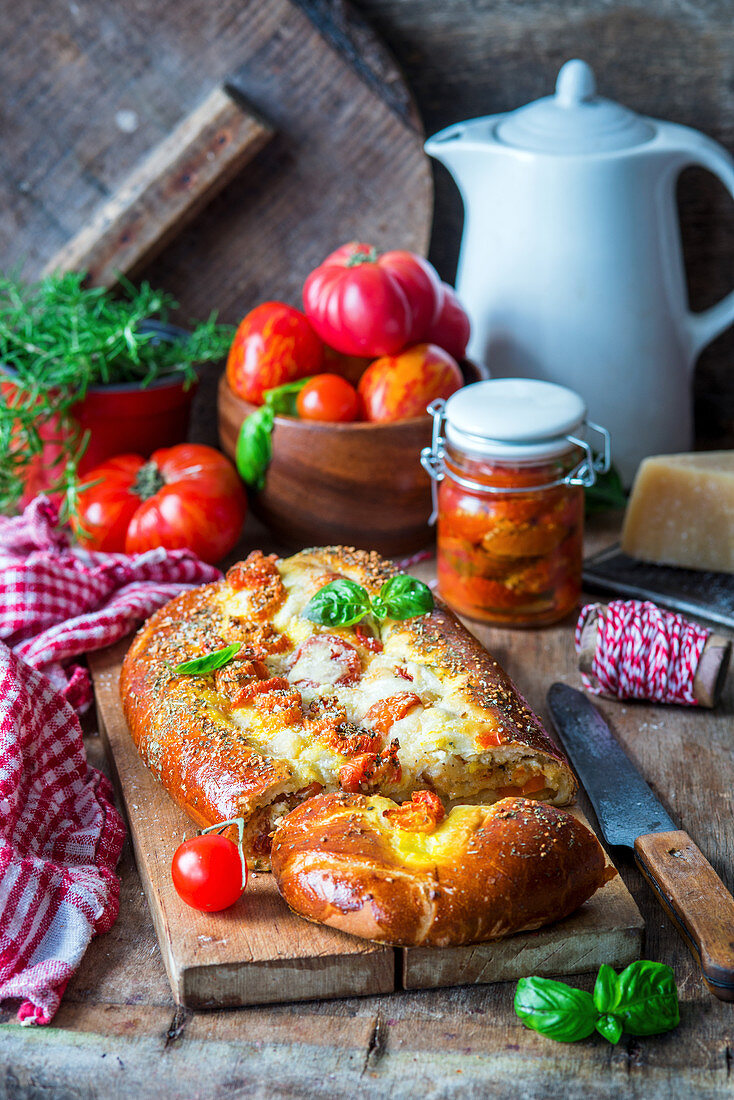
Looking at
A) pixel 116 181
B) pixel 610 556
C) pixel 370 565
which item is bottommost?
pixel 610 556

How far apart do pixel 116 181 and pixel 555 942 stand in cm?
209

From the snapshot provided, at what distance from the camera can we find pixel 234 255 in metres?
2.68

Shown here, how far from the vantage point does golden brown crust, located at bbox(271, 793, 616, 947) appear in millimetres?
1188

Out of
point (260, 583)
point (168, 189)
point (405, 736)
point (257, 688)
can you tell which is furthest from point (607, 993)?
point (168, 189)

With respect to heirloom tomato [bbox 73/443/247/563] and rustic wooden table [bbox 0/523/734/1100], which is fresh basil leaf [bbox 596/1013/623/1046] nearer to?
rustic wooden table [bbox 0/523/734/1100]

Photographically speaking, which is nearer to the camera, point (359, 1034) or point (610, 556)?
point (359, 1034)

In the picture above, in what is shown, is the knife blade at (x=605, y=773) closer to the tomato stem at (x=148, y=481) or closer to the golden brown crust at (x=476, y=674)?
the golden brown crust at (x=476, y=674)

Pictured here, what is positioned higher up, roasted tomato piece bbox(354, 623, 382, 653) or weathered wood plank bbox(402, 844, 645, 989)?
roasted tomato piece bbox(354, 623, 382, 653)

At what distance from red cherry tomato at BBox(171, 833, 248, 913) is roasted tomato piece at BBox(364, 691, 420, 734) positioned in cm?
26

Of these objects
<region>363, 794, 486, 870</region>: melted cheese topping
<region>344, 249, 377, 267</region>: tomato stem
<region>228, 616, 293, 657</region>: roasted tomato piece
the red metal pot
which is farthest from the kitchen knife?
the red metal pot

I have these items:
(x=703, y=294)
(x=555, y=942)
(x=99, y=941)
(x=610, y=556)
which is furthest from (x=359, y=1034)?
(x=703, y=294)

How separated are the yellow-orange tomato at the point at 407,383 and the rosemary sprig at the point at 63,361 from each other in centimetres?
37

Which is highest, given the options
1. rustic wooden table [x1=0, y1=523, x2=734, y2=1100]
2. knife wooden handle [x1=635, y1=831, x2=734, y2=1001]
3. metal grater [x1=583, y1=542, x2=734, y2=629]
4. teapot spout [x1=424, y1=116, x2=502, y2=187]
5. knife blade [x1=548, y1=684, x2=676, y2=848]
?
teapot spout [x1=424, y1=116, x2=502, y2=187]

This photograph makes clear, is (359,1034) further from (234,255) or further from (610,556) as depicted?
(234,255)
